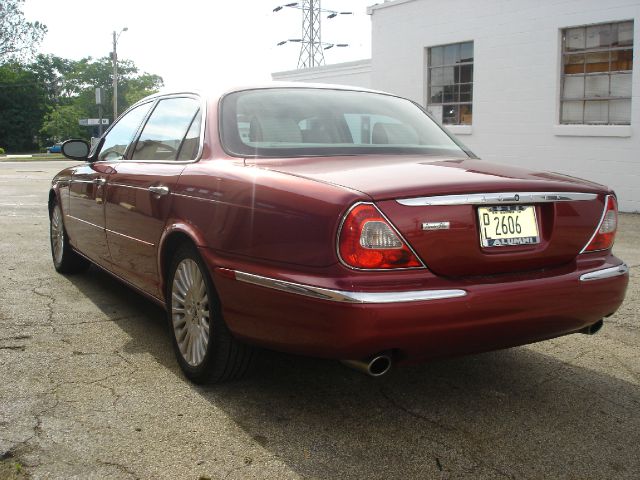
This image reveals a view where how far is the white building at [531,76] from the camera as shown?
12031mm

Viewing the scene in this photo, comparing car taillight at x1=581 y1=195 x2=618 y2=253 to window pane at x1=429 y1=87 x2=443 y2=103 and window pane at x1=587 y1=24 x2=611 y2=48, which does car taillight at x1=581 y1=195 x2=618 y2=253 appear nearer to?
window pane at x1=587 y1=24 x2=611 y2=48

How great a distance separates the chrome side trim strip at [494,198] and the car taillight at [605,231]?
20cm

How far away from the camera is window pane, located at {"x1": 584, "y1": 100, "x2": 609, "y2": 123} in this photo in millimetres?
12250

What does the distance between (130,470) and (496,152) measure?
12356 mm

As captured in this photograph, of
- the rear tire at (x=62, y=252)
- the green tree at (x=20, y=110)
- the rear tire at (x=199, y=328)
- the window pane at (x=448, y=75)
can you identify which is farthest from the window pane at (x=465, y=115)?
the green tree at (x=20, y=110)

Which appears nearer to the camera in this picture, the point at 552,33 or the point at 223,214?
the point at 223,214

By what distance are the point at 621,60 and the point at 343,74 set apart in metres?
9.24

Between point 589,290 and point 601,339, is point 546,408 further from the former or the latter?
point 601,339

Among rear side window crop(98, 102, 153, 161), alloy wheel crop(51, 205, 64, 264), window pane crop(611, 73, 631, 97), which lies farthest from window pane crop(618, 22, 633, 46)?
alloy wheel crop(51, 205, 64, 264)

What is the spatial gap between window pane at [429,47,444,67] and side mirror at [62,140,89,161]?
429 inches

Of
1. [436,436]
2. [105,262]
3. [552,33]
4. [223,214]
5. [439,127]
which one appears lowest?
[436,436]

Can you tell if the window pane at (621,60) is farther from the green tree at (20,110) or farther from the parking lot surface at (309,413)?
the green tree at (20,110)

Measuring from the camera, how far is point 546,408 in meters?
3.56

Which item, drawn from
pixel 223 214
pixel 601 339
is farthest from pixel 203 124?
pixel 601 339
